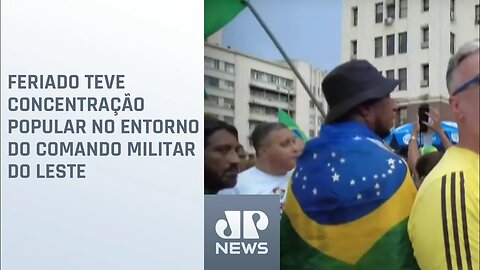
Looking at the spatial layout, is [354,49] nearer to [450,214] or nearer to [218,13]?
[218,13]

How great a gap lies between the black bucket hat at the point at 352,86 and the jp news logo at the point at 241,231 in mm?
374

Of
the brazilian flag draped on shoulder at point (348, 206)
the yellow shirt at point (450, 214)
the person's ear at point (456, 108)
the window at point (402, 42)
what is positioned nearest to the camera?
the yellow shirt at point (450, 214)

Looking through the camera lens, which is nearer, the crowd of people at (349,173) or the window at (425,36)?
the crowd of people at (349,173)

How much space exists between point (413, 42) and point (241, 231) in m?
0.79

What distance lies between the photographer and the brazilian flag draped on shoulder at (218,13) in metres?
2.08

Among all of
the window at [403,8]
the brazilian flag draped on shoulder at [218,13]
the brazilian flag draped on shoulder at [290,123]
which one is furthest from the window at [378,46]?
the brazilian flag draped on shoulder at [218,13]

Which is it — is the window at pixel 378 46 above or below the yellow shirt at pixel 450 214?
above

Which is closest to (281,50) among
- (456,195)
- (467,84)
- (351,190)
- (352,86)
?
(352,86)

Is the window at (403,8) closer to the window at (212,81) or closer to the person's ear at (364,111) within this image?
the person's ear at (364,111)

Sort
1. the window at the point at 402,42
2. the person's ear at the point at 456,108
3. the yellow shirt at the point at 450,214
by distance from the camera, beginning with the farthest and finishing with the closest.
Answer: the window at the point at 402,42 < the person's ear at the point at 456,108 < the yellow shirt at the point at 450,214

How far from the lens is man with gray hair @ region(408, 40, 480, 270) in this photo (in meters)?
1.75

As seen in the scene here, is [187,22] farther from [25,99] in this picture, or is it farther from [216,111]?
[25,99]

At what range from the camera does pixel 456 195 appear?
5.77ft

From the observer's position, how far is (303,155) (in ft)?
7.06
